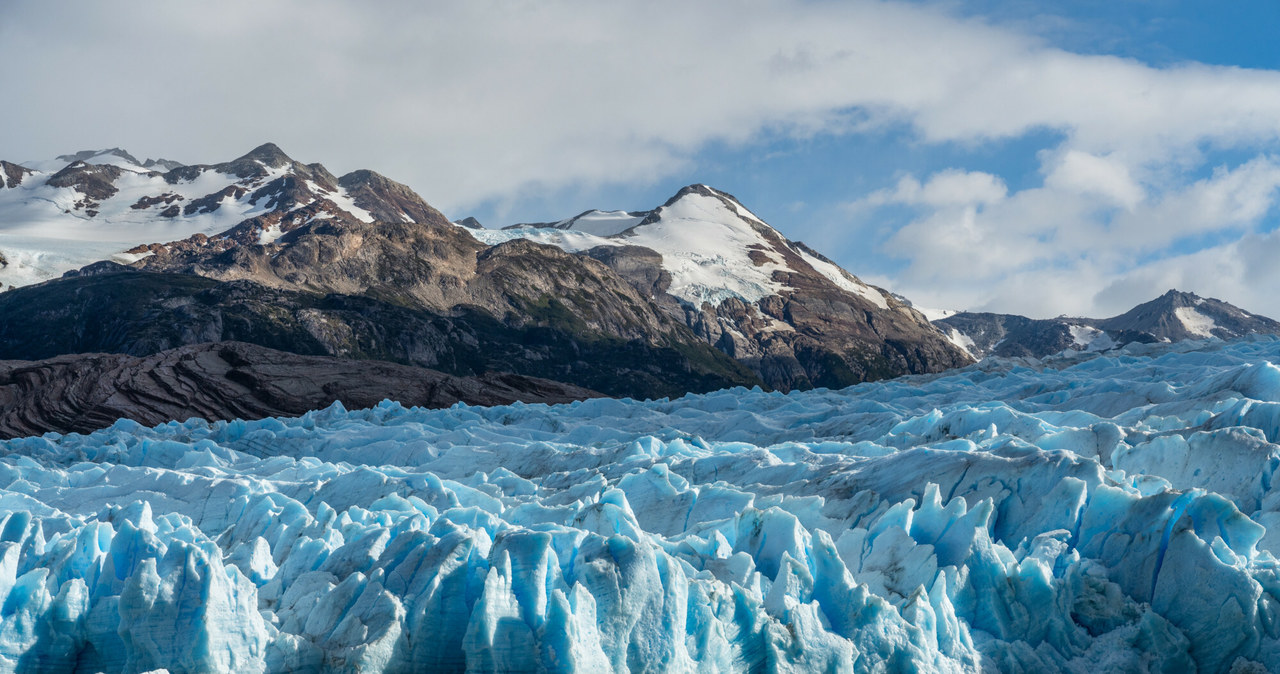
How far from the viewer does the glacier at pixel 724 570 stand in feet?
50.4

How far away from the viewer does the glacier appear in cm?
1535

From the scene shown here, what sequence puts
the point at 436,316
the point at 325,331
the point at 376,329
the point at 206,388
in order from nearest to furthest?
the point at 206,388
the point at 325,331
the point at 376,329
the point at 436,316

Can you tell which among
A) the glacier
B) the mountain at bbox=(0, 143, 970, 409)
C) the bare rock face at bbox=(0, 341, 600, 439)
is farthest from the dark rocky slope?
the glacier

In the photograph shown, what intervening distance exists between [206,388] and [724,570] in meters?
48.8

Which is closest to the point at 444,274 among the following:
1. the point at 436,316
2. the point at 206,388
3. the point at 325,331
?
the point at 436,316

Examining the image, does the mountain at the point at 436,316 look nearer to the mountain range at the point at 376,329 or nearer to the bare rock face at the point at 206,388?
the mountain range at the point at 376,329

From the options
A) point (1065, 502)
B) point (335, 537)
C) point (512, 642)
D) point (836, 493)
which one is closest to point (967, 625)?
point (1065, 502)

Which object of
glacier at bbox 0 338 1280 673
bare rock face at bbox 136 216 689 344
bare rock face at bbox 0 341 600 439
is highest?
bare rock face at bbox 136 216 689 344

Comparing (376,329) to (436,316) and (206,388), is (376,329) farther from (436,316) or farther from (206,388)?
(206,388)

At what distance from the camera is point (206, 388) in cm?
5856

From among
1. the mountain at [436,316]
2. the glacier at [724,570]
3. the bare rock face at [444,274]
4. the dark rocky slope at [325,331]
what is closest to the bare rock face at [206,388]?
the glacier at [724,570]

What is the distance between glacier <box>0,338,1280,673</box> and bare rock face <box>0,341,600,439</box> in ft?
99.7

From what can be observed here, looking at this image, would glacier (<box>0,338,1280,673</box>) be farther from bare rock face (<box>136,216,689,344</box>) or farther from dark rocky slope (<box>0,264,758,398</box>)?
bare rock face (<box>136,216,689,344</box>)

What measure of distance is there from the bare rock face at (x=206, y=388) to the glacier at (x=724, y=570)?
30.4 m
